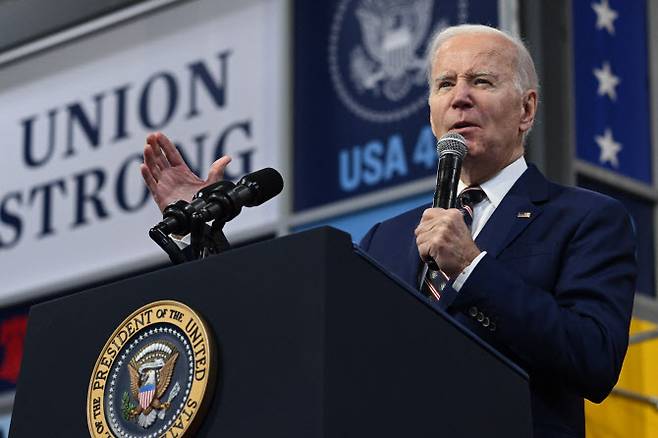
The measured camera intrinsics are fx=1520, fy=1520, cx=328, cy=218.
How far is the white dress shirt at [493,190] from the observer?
2.66m

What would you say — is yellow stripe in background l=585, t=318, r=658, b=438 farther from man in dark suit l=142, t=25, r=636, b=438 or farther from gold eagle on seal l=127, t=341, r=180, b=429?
gold eagle on seal l=127, t=341, r=180, b=429

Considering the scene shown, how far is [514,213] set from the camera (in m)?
2.61

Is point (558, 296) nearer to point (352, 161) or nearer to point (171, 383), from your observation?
point (171, 383)

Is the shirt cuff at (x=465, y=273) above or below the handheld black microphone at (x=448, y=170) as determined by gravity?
below

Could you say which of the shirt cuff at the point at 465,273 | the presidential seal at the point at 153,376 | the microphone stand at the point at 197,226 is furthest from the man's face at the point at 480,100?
the presidential seal at the point at 153,376

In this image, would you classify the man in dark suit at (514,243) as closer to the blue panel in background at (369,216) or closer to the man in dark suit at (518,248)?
the man in dark suit at (518,248)

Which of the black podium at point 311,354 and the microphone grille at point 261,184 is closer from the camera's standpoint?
the black podium at point 311,354

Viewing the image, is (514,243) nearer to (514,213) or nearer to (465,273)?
(514,213)

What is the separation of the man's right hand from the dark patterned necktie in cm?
42

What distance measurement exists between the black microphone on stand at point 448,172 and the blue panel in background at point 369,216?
354cm

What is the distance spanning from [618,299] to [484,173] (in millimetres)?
399

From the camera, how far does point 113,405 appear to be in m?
2.09

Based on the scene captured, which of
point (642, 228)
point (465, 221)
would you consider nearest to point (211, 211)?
point (465, 221)

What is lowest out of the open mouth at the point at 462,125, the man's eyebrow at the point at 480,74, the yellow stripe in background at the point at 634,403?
the yellow stripe in background at the point at 634,403
